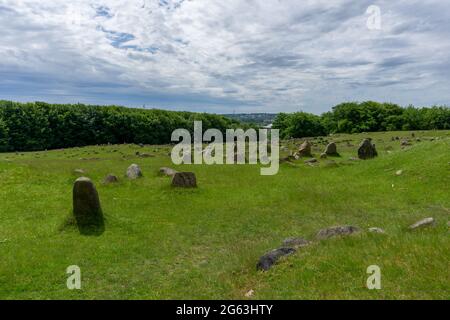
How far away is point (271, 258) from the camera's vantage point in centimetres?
1091

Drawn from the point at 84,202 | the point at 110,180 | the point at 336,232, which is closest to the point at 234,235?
the point at 336,232

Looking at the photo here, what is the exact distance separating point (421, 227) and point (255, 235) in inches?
243

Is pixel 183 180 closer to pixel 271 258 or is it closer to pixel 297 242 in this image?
pixel 297 242

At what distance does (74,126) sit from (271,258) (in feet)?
280

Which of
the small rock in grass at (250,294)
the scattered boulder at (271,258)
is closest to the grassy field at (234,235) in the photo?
the small rock in grass at (250,294)

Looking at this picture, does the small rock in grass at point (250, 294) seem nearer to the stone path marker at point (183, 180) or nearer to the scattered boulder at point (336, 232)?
the scattered boulder at point (336, 232)

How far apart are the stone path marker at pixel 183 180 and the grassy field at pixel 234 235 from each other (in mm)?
703

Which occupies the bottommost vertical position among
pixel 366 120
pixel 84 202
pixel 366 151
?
pixel 84 202

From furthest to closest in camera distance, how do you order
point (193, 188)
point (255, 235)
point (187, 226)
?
1. point (193, 188)
2. point (187, 226)
3. point (255, 235)

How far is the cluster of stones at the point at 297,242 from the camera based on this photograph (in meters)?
10.8

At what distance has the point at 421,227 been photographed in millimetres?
13000

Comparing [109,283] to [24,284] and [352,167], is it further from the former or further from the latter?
[352,167]
